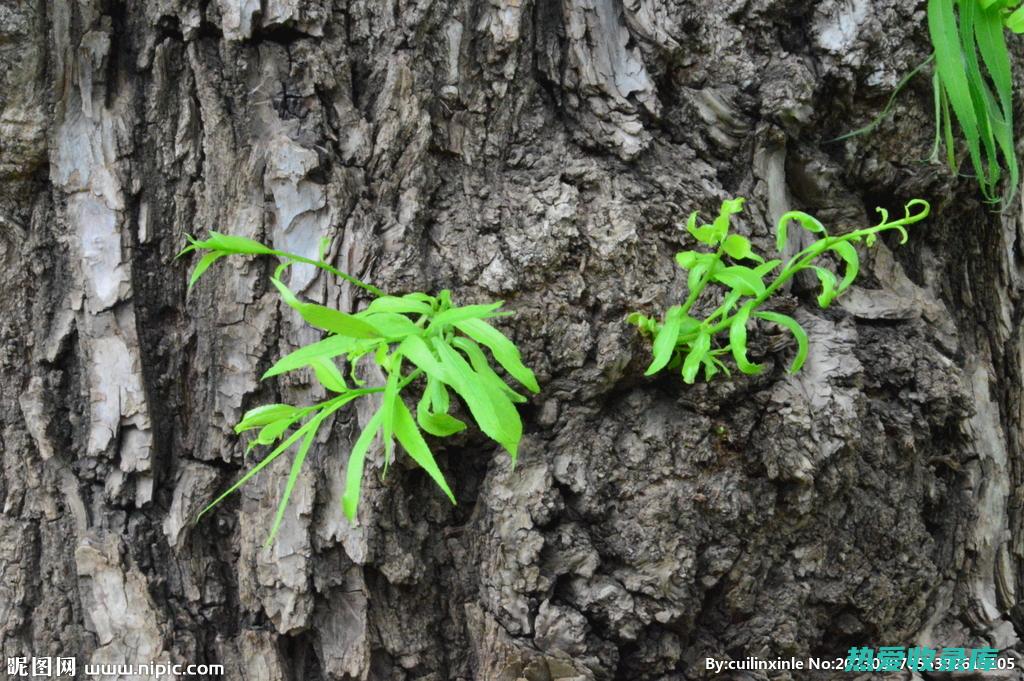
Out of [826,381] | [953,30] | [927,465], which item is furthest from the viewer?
[927,465]

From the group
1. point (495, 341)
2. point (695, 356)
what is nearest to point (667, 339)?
point (695, 356)

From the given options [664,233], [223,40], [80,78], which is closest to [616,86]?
[664,233]

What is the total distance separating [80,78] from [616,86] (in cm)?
73

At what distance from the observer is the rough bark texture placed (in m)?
1.00

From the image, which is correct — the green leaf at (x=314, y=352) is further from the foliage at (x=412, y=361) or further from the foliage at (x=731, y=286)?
the foliage at (x=731, y=286)

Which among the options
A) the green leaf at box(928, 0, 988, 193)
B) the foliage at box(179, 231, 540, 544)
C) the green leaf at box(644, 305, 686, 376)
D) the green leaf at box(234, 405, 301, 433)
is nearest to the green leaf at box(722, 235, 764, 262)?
the green leaf at box(644, 305, 686, 376)

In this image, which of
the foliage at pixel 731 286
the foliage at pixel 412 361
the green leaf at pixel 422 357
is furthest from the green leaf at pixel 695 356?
the green leaf at pixel 422 357

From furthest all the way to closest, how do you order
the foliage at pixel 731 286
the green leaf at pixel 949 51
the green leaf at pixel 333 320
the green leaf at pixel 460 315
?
the green leaf at pixel 949 51 < the foliage at pixel 731 286 < the green leaf at pixel 460 315 < the green leaf at pixel 333 320

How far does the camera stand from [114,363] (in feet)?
3.33

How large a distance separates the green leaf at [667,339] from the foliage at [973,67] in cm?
44

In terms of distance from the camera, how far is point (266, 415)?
33.4 inches

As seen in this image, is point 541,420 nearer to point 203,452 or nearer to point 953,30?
point 203,452

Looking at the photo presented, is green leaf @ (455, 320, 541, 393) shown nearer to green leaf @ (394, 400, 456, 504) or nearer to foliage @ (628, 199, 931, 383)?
green leaf @ (394, 400, 456, 504)

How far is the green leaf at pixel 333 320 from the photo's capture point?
2.12ft
